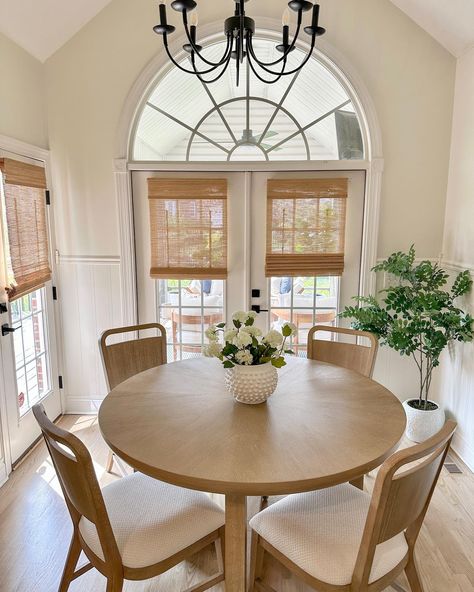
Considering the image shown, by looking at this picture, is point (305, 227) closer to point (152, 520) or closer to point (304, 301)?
point (304, 301)

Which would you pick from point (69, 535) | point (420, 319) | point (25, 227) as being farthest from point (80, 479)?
point (420, 319)

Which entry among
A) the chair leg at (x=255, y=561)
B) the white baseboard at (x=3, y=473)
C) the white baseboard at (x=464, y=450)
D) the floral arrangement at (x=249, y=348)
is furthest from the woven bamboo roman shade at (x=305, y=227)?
the white baseboard at (x=3, y=473)

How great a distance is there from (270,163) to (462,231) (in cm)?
143

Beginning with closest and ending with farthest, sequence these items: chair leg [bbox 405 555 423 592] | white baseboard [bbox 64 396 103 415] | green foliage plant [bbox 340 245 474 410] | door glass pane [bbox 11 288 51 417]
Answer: chair leg [bbox 405 555 423 592]
green foliage plant [bbox 340 245 474 410]
door glass pane [bbox 11 288 51 417]
white baseboard [bbox 64 396 103 415]

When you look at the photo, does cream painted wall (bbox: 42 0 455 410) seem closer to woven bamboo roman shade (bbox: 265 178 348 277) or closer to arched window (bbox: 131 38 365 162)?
arched window (bbox: 131 38 365 162)

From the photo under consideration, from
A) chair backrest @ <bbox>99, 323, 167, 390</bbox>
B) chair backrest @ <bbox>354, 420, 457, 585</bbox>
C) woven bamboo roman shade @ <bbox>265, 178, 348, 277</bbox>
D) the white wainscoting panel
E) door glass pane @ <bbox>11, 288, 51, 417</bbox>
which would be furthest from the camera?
the white wainscoting panel

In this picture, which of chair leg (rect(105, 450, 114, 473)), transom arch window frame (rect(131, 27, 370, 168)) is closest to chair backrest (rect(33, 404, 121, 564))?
chair leg (rect(105, 450, 114, 473))

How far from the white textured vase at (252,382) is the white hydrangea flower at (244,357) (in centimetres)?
4

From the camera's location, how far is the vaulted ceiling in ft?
8.30

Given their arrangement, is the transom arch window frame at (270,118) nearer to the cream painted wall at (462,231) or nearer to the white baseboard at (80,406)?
the cream painted wall at (462,231)

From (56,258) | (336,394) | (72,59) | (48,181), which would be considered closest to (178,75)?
(72,59)

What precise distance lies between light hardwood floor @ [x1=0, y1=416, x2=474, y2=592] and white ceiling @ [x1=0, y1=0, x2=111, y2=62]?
2.77 meters

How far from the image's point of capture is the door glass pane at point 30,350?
2.83 m

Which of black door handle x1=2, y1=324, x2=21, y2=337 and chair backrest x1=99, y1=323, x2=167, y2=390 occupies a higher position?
black door handle x1=2, y1=324, x2=21, y2=337
